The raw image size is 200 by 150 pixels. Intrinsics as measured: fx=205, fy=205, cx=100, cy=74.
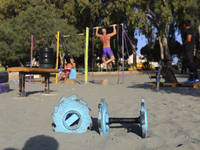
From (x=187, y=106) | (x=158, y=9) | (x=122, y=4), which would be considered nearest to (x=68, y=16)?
(x=122, y=4)

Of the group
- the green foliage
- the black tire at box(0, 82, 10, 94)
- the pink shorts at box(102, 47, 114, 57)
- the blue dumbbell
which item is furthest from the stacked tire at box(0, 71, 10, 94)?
the green foliage

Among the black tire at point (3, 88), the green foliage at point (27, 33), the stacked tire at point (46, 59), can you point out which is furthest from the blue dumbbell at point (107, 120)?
the green foliage at point (27, 33)

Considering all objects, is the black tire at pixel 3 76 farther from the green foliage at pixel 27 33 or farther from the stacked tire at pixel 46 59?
the green foliage at pixel 27 33

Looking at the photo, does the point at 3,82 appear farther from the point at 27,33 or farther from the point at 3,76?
the point at 27,33

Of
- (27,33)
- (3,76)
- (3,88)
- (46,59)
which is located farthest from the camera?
(27,33)

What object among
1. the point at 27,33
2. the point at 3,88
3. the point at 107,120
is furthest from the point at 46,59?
the point at 27,33

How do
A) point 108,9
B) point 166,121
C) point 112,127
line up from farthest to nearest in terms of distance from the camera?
1. point 108,9
2. point 166,121
3. point 112,127

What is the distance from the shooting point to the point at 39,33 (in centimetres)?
2075

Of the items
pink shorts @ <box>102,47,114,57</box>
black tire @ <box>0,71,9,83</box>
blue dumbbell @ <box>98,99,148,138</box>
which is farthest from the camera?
pink shorts @ <box>102,47,114,57</box>

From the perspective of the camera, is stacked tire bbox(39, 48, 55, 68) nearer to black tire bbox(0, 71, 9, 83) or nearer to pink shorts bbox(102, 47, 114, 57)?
pink shorts bbox(102, 47, 114, 57)

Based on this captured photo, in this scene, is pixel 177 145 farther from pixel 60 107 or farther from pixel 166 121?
pixel 60 107

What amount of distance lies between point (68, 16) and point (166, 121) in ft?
81.3

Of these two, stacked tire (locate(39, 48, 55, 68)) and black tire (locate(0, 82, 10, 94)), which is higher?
stacked tire (locate(39, 48, 55, 68))

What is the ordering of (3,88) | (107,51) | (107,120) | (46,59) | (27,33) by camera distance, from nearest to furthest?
1. (107,120)
2. (3,88)
3. (46,59)
4. (107,51)
5. (27,33)
